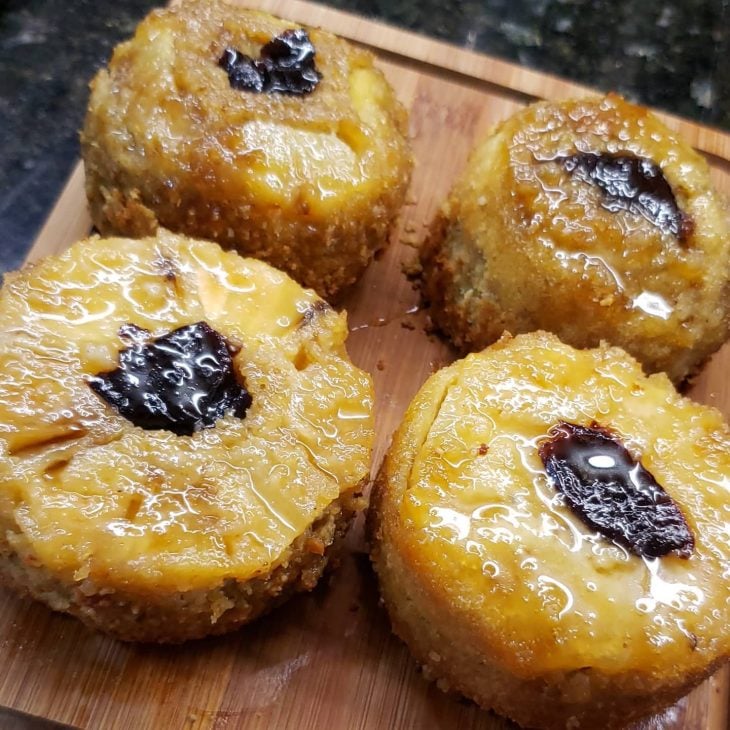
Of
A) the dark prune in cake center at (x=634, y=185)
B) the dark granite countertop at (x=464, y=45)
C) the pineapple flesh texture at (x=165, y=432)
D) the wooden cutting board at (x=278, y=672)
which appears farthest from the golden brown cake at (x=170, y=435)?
the dark granite countertop at (x=464, y=45)

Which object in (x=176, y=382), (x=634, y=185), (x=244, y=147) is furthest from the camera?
(x=634, y=185)

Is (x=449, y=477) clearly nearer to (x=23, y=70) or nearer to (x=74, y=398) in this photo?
(x=74, y=398)

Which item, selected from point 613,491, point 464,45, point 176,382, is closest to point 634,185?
point 613,491

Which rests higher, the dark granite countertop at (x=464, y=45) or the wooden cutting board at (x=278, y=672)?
the dark granite countertop at (x=464, y=45)

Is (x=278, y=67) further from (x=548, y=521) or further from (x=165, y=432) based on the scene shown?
(x=548, y=521)

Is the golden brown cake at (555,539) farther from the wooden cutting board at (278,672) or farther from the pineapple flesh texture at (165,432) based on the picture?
the pineapple flesh texture at (165,432)

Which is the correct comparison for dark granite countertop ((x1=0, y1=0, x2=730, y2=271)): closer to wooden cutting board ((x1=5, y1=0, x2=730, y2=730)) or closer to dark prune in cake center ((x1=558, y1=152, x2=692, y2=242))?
wooden cutting board ((x1=5, y1=0, x2=730, y2=730))
